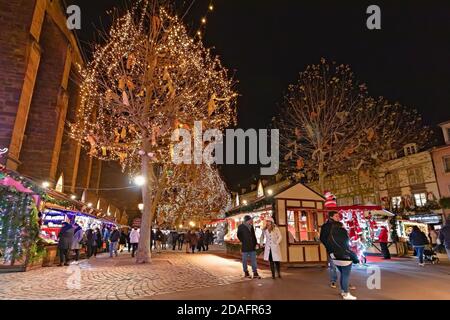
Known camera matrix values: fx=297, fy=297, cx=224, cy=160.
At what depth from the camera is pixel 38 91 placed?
20969 mm

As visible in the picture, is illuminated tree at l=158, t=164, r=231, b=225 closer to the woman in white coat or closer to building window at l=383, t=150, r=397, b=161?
building window at l=383, t=150, r=397, b=161

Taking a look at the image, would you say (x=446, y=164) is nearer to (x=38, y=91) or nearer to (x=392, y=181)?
(x=392, y=181)

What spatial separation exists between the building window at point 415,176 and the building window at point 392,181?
144 cm

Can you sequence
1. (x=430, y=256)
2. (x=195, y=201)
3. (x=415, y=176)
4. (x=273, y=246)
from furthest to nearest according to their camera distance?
1. (x=195, y=201)
2. (x=415, y=176)
3. (x=430, y=256)
4. (x=273, y=246)

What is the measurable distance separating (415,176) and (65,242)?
33156mm

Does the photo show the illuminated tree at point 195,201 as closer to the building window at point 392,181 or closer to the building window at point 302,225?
the building window at point 302,225

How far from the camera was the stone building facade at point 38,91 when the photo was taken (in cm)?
1580

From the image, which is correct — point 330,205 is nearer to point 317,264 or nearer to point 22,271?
point 317,264

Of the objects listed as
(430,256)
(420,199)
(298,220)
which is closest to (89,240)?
(298,220)

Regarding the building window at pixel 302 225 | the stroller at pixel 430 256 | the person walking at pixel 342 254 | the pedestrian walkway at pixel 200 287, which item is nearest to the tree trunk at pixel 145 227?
the pedestrian walkway at pixel 200 287

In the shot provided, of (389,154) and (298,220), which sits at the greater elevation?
(389,154)

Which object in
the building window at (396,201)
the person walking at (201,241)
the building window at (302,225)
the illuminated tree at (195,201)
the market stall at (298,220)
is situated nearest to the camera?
the market stall at (298,220)

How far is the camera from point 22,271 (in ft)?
32.6

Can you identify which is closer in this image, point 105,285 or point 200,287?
point 200,287
